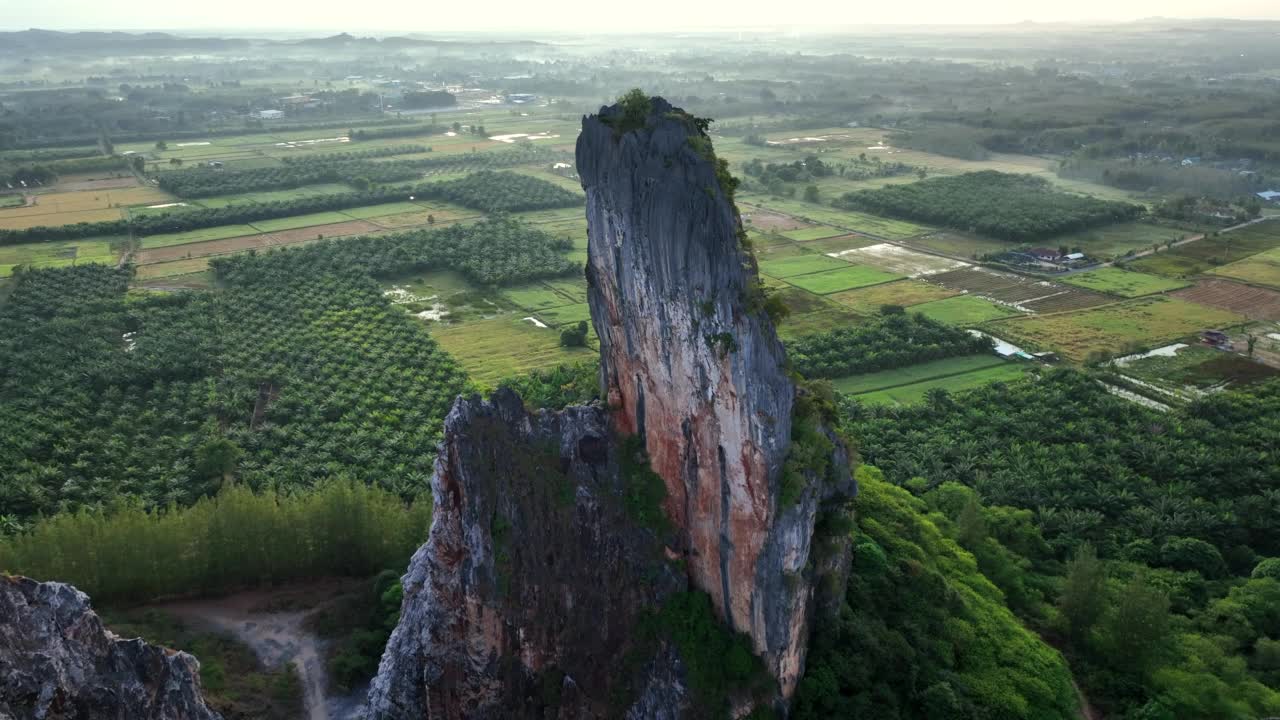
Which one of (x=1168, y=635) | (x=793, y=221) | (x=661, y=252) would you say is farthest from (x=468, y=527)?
(x=793, y=221)

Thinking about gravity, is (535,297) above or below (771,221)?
below

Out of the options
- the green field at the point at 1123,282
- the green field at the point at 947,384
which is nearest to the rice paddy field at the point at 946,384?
the green field at the point at 947,384

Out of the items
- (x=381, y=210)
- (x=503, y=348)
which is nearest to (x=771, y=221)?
(x=381, y=210)

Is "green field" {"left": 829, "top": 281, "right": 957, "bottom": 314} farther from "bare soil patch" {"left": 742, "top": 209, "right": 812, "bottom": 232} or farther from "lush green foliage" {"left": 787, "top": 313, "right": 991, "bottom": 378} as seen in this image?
"bare soil patch" {"left": 742, "top": 209, "right": 812, "bottom": 232}

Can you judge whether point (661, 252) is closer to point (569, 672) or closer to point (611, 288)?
point (611, 288)

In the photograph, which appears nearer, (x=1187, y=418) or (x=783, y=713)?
(x=783, y=713)

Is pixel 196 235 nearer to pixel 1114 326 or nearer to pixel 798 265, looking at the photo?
pixel 798 265

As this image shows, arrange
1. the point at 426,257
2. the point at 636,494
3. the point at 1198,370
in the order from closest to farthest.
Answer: the point at 636,494 → the point at 1198,370 → the point at 426,257
